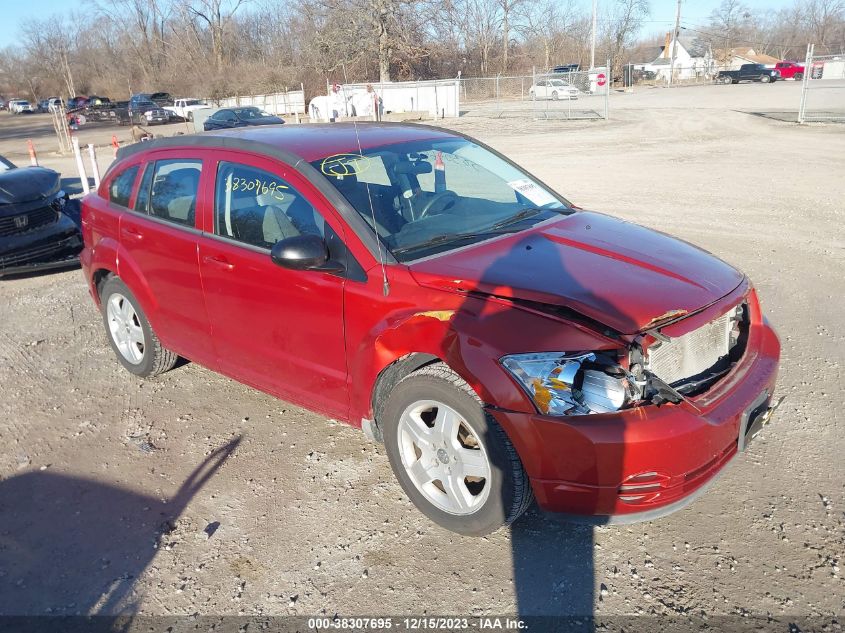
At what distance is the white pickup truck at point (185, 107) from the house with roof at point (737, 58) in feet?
174

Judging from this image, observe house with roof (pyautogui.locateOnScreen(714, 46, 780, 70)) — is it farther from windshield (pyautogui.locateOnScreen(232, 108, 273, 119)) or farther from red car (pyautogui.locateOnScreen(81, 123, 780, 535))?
red car (pyautogui.locateOnScreen(81, 123, 780, 535))

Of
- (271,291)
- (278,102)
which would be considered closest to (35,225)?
(271,291)

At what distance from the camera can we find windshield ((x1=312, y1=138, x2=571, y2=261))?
11.3 ft

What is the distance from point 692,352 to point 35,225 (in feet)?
25.4

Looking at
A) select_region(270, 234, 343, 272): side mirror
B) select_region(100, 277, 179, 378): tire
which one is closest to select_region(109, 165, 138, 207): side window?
select_region(100, 277, 179, 378): tire

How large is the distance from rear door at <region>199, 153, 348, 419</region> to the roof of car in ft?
0.41

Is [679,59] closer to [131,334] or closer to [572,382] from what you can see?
[131,334]

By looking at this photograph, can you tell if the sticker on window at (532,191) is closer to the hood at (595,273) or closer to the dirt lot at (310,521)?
the hood at (595,273)

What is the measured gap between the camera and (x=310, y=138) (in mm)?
3984

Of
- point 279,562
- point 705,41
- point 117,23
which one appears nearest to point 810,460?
point 279,562

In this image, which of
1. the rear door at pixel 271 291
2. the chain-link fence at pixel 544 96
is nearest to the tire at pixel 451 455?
the rear door at pixel 271 291

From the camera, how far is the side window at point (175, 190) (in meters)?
4.14

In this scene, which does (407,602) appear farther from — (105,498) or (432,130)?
A: (432,130)

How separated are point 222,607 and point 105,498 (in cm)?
123
